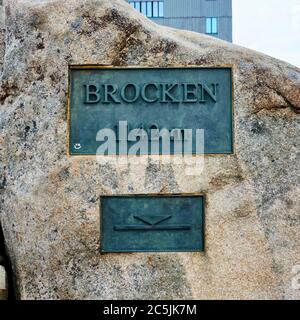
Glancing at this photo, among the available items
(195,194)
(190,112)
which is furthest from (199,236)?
(190,112)

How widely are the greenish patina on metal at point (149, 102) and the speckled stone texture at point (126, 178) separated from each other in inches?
3.2

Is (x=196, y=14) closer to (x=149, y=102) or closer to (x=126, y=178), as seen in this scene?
(x=149, y=102)

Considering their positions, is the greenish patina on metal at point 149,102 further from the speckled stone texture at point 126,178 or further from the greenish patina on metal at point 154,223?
the greenish patina on metal at point 154,223

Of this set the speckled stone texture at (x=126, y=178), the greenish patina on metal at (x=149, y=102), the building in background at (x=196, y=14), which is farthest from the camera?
the building in background at (x=196, y=14)

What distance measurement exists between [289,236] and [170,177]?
1.00 metres

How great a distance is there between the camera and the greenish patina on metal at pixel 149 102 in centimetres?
505

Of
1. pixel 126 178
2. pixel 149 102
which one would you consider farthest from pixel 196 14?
pixel 126 178

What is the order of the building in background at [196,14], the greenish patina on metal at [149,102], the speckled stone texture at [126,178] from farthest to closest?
the building in background at [196,14]
the greenish patina on metal at [149,102]
the speckled stone texture at [126,178]

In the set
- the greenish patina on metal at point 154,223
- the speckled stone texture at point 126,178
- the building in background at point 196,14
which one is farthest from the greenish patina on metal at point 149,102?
the building in background at point 196,14

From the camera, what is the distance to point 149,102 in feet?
16.7

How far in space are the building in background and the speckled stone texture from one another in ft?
111
